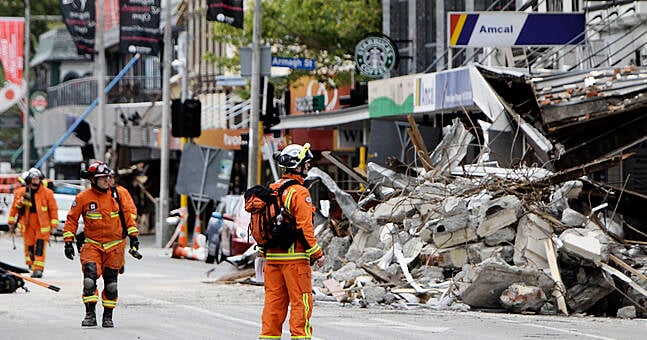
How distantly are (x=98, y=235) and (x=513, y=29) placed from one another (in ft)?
42.4

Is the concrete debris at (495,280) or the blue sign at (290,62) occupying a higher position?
the blue sign at (290,62)

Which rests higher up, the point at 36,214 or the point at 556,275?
the point at 36,214

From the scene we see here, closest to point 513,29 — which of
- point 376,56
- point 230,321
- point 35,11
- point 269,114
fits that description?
point 269,114

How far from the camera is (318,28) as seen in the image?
40.0 m

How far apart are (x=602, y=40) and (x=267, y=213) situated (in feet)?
54.5

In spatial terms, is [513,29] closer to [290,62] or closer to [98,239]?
[290,62]

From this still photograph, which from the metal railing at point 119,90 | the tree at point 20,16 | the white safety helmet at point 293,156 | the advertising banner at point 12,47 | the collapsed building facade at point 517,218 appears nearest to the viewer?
the white safety helmet at point 293,156

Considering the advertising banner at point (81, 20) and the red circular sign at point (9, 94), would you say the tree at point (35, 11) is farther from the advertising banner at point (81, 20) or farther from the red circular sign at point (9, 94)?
the advertising banner at point (81, 20)

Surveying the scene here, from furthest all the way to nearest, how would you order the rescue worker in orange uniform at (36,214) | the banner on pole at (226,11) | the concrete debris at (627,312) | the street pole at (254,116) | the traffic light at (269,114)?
the traffic light at (269,114) → the street pole at (254,116) → the banner on pole at (226,11) → the rescue worker in orange uniform at (36,214) → the concrete debris at (627,312)

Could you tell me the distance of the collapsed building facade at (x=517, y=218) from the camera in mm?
17406

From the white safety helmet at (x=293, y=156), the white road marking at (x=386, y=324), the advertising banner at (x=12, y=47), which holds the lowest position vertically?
the white road marking at (x=386, y=324)

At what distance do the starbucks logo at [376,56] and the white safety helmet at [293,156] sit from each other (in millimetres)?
23688

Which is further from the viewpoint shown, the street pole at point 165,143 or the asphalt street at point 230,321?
the street pole at point 165,143

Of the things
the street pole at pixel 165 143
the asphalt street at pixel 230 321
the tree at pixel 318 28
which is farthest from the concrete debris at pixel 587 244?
the street pole at pixel 165 143
